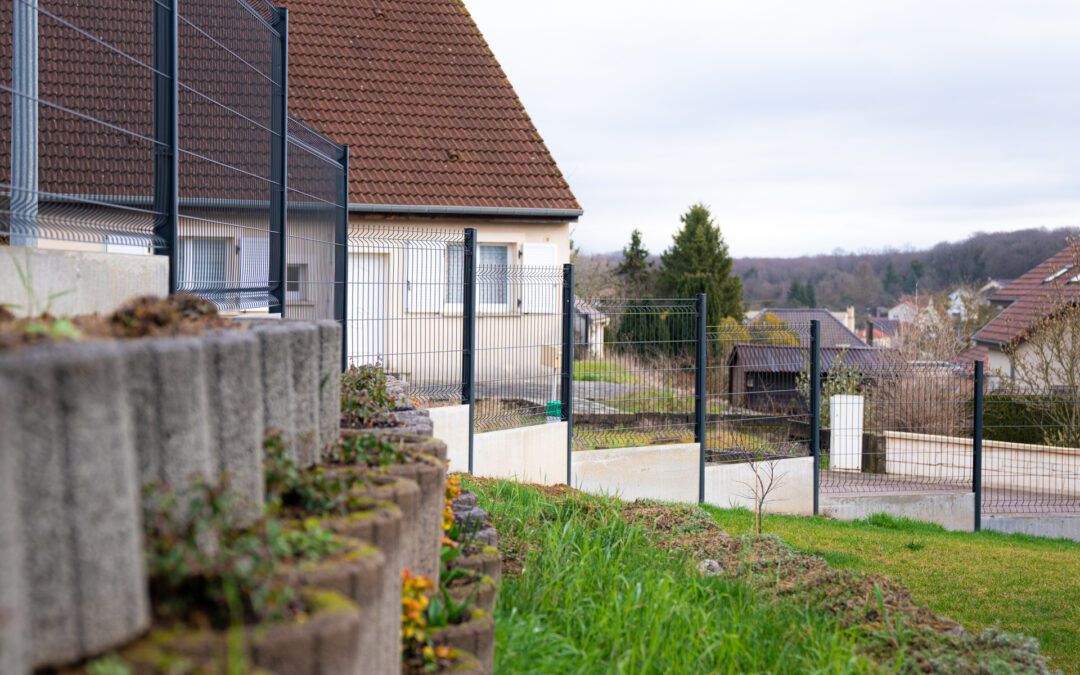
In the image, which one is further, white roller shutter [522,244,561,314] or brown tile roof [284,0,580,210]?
brown tile roof [284,0,580,210]

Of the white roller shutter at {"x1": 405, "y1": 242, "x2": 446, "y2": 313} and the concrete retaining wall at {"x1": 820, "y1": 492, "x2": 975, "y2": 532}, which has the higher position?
the white roller shutter at {"x1": 405, "y1": 242, "x2": 446, "y2": 313}

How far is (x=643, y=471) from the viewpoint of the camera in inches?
427

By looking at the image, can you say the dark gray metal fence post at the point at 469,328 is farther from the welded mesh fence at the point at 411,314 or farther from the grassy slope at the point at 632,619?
the grassy slope at the point at 632,619

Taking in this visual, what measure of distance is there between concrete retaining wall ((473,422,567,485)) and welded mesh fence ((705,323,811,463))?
2.13 meters

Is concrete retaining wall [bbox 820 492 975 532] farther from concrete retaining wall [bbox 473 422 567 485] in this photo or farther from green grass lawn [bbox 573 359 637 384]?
concrete retaining wall [bbox 473 422 567 485]

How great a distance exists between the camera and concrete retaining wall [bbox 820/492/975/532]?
38.8ft

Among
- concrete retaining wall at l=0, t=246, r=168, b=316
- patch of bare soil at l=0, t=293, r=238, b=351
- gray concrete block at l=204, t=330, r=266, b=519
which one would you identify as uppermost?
concrete retaining wall at l=0, t=246, r=168, b=316

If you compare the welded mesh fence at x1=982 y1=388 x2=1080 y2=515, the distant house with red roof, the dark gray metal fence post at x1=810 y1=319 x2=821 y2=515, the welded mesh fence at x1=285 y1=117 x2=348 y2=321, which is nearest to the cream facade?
the welded mesh fence at x1=285 y1=117 x2=348 y2=321

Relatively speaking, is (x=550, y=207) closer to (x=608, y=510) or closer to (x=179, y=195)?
(x=608, y=510)

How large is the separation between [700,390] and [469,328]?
3.37 m

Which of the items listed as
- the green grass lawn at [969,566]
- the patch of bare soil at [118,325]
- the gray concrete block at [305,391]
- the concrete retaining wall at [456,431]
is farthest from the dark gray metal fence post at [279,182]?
the green grass lawn at [969,566]

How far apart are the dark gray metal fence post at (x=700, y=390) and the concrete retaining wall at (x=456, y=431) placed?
3258 mm

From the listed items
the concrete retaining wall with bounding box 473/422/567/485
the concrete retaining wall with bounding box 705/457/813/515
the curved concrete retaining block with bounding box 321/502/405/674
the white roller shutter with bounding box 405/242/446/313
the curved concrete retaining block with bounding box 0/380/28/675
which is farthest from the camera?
the concrete retaining wall with bounding box 705/457/813/515

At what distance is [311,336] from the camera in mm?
2520
